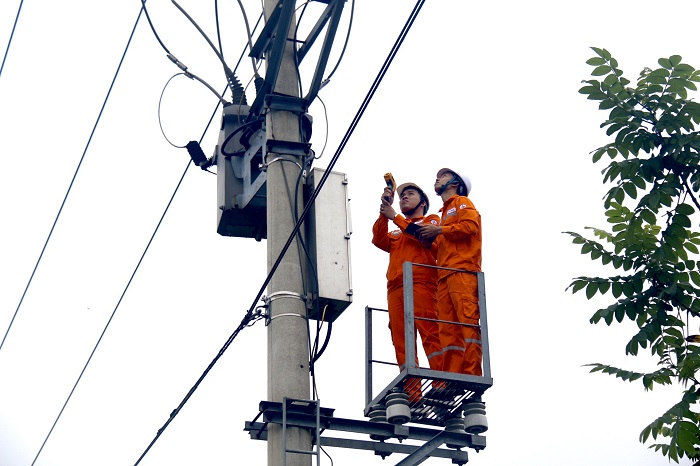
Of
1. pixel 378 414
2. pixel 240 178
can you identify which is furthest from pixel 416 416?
pixel 240 178

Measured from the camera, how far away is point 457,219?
998 cm

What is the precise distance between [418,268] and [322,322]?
1.36 metres

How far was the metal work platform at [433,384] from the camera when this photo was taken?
907 centimetres

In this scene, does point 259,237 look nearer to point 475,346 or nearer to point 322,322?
point 322,322

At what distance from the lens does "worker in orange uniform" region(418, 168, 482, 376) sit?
9.54m

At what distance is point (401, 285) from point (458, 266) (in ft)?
1.93

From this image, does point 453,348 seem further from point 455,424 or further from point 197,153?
point 197,153

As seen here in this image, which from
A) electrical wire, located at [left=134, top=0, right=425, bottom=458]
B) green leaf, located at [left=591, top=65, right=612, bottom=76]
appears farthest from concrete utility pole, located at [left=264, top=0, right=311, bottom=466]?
green leaf, located at [left=591, top=65, right=612, bottom=76]

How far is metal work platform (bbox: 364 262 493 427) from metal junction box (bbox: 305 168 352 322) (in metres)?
0.48

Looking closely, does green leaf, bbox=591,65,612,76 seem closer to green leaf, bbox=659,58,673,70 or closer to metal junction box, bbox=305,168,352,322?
green leaf, bbox=659,58,673,70

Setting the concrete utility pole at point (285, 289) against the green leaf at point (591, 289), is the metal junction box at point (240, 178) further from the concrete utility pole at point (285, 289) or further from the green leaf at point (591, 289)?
the green leaf at point (591, 289)

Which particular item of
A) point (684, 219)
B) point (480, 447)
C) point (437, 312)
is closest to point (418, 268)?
point (437, 312)

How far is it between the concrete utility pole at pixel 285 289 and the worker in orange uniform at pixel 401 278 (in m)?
1.12

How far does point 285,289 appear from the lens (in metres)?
9.06
